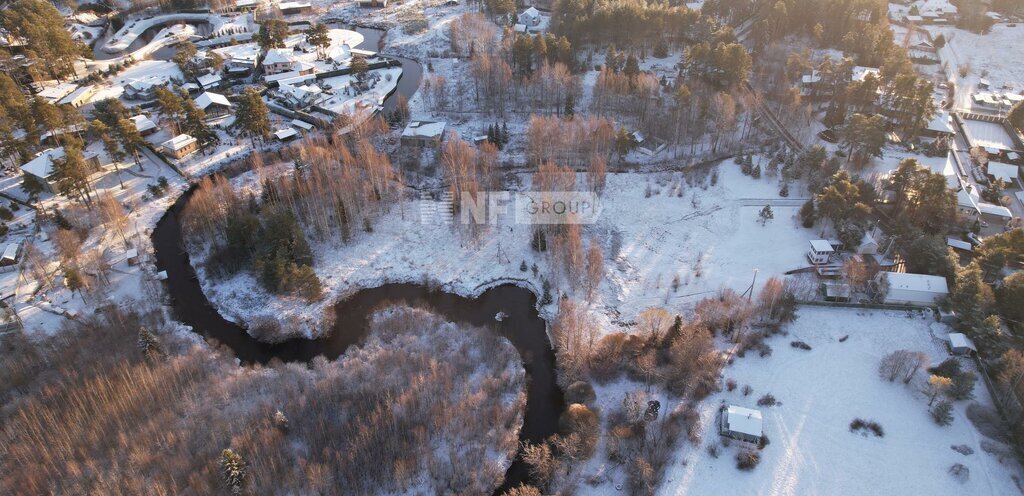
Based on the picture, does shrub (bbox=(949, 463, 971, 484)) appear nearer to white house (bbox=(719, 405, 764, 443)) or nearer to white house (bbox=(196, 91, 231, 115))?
white house (bbox=(719, 405, 764, 443))

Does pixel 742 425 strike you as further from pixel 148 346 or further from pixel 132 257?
pixel 132 257

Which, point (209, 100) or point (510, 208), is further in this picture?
point (209, 100)

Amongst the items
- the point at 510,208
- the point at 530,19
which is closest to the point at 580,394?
the point at 510,208

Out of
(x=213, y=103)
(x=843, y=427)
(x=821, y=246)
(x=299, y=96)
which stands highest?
(x=213, y=103)

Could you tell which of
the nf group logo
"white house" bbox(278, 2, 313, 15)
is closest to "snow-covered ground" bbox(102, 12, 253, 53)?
"white house" bbox(278, 2, 313, 15)

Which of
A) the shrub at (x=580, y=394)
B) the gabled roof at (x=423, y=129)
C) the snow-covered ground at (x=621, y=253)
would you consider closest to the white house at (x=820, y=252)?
the snow-covered ground at (x=621, y=253)

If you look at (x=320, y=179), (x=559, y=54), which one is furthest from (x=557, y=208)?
(x=559, y=54)

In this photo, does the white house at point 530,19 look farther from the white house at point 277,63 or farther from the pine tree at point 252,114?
the pine tree at point 252,114

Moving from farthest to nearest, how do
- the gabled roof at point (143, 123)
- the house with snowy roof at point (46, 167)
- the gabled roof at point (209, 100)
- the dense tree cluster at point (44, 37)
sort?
the dense tree cluster at point (44, 37) < the gabled roof at point (209, 100) < the gabled roof at point (143, 123) < the house with snowy roof at point (46, 167)
